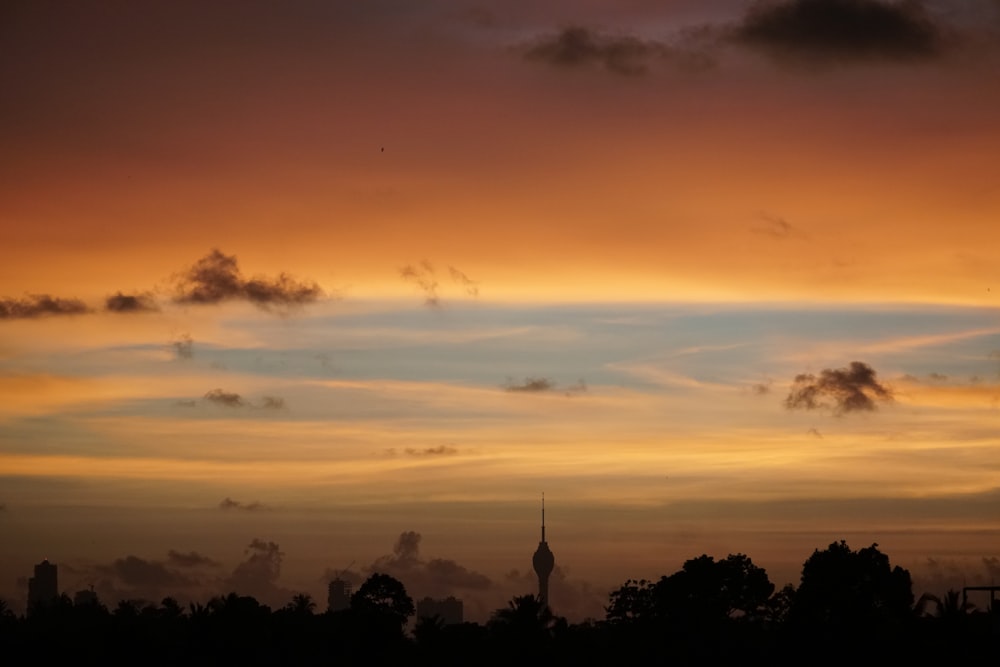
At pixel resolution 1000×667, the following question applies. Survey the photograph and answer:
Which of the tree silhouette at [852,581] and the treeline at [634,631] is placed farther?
the tree silhouette at [852,581]

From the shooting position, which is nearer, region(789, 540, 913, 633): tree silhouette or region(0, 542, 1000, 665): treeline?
region(0, 542, 1000, 665): treeline

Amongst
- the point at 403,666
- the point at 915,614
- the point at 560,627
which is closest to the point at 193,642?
the point at 403,666

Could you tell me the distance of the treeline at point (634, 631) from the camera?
334 ft

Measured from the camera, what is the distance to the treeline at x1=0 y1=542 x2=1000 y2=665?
334 ft

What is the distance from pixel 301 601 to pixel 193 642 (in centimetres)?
5014

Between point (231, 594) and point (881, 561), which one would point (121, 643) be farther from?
point (881, 561)

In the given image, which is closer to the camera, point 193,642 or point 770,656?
point 770,656

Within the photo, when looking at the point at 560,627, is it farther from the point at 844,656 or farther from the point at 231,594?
the point at 231,594

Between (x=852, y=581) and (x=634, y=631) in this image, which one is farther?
(x=852, y=581)

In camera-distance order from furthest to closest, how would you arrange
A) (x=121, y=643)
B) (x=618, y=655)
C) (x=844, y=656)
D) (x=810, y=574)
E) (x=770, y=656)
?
(x=810, y=574) → (x=121, y=643) → (x=618, y=655) → (x=770, y=656) → (x=844, y=656)

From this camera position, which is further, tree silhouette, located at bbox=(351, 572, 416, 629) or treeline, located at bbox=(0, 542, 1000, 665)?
tree silhouette, located at bbox=(351, 572, 416, 629)

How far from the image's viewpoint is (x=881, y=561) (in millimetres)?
162000

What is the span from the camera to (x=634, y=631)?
140 metres

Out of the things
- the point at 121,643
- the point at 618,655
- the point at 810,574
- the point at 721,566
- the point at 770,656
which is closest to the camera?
the point at 770,656
